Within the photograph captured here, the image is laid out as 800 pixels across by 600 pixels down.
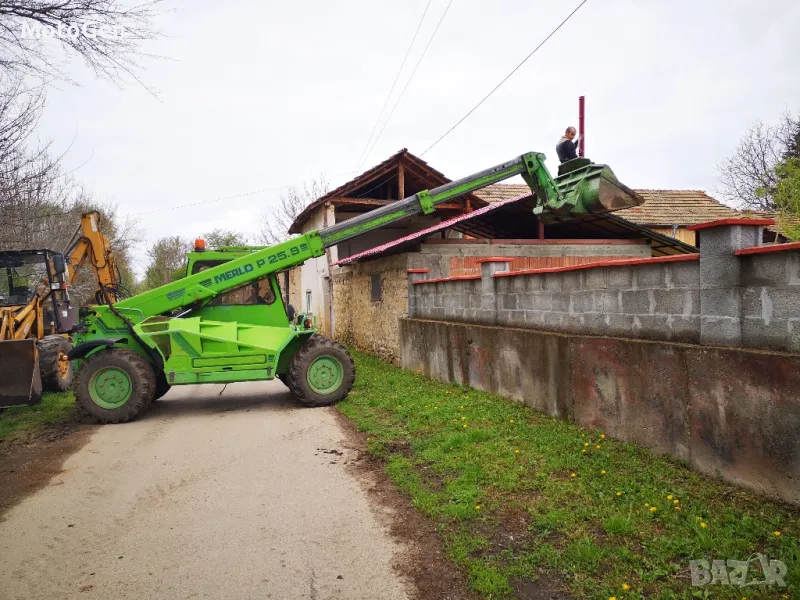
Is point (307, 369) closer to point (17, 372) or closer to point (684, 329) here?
point (17, 372)

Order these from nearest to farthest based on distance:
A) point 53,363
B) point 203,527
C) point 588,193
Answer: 1. point 203,527
2. point 588,193
3. point 53,363

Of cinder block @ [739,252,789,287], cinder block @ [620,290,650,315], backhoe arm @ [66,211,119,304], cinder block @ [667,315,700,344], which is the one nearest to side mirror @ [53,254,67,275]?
backhoe arm @ [66,211,119,304]

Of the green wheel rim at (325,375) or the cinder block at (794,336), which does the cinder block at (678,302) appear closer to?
the cinder block at (794,336)

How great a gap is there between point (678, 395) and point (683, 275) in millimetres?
1045

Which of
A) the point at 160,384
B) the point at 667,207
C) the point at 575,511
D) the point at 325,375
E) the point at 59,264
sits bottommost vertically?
the point at 575,511

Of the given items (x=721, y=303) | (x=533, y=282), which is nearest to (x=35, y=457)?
(x=533, y=282)

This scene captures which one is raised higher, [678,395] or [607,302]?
[607,302]

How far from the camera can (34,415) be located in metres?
8.81

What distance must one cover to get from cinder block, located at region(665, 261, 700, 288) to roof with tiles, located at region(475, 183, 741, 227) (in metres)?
15.7

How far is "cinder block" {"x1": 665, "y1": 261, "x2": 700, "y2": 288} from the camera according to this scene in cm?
473

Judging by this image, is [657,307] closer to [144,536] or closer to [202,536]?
[202,536]

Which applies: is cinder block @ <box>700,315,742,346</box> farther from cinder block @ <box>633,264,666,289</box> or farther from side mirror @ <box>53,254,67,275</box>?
side mirror @ <box>53,254,67,275</box>

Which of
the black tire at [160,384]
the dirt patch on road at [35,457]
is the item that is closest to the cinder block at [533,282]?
the dirt patch on road at [35,457]

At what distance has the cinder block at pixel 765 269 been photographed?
12.9ft
